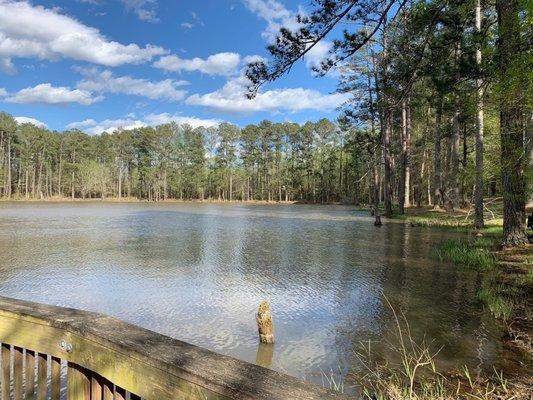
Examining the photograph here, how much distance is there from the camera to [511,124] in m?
9.39

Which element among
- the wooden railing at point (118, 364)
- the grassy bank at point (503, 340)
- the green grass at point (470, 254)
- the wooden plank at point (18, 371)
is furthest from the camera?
the green grass at point (470, 254)

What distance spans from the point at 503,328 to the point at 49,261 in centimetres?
1181

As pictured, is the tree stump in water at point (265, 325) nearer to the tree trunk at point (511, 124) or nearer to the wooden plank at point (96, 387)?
the wooden plank at point (96, 387)

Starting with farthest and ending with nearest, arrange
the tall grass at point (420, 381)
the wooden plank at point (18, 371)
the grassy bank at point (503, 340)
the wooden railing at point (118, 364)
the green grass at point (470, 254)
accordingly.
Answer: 1. the green grass at point (470, 254)
2. the grassy bank at point (503, 340)
3. the tall grass at point (420, 381)
4. the wooden plank at point (18, 371)
5. the wooden railing at point (118, 364)

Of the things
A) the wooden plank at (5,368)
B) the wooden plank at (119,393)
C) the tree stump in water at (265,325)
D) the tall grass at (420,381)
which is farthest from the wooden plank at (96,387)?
the tree stump in water at (265,325)

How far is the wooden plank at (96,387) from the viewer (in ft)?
5.87

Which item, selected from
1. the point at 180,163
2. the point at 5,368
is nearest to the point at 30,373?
the point at 5,368

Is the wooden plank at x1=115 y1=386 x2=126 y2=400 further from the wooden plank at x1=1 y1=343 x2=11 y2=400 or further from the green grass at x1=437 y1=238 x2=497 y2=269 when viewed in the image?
the green grass at x1=437 y1=238 x2=497 y2=269

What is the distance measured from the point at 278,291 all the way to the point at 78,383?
291 inches

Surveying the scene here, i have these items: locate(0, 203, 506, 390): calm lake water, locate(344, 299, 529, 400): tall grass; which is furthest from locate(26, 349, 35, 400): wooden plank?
locate(0, 203, 506, 390): calm lake water

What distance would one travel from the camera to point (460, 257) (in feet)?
39.1

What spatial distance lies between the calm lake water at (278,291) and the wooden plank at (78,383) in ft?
11.4

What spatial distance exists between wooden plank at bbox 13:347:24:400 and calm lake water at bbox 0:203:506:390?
342 centimetres

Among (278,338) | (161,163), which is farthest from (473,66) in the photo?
(161,163)
